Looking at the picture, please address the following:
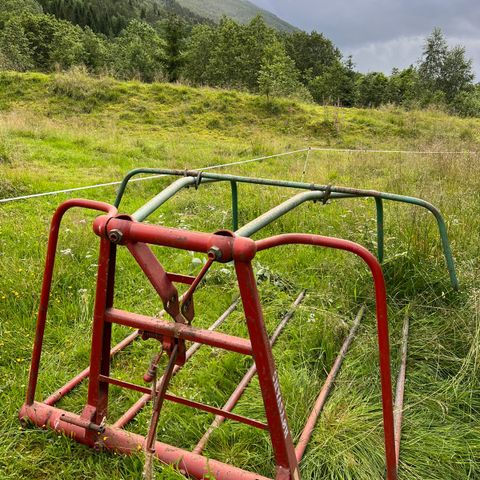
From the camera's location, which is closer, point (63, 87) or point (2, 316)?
point (2, 316)

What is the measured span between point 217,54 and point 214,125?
24.4 metres

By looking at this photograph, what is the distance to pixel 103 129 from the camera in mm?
12297

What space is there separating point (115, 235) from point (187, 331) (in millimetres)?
435

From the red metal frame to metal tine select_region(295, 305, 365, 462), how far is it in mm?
10

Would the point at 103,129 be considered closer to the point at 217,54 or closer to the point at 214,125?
the point at 214,125

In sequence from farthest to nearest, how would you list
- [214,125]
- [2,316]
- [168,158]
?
1. [214,125]
2. [168,158]
3. [2,316]

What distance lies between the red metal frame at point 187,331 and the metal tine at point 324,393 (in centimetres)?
1

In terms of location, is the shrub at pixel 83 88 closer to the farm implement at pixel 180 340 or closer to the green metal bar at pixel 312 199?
the green metal bar at pixel 312 199

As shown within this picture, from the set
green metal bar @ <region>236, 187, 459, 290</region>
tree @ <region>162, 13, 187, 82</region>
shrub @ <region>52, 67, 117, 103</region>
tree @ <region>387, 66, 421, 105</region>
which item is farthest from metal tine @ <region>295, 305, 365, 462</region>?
tree @ <region>162, 13, 187, 82</region>

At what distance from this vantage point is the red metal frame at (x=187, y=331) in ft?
4.81

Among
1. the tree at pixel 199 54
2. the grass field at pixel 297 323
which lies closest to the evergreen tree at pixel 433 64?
the tree at pixel 199 54

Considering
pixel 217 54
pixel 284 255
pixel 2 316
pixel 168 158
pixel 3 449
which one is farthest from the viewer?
pixel 217 54

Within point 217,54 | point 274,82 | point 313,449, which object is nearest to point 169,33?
point 217,54

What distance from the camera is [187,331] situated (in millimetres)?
1625
